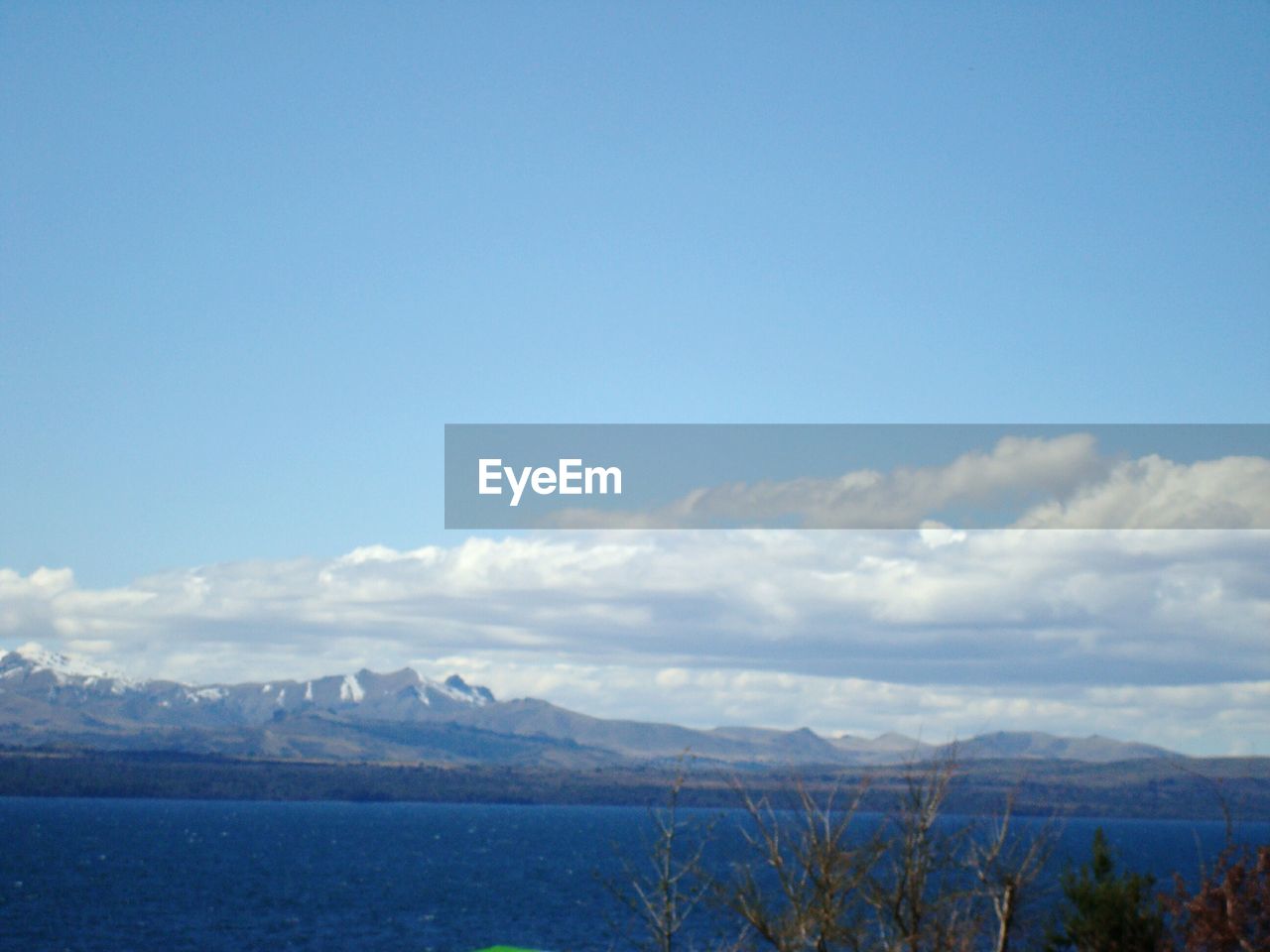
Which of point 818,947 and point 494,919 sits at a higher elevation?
point 818,947

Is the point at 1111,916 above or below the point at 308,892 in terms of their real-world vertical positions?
above

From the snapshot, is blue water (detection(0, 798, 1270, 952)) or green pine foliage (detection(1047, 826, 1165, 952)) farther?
blue water (detection(0, 798, 1270, 952))

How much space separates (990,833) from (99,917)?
287 feet

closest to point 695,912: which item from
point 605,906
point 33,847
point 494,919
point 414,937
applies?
point 605,906

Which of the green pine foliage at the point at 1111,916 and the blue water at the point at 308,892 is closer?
the green pine foliage at the point at 1111,916

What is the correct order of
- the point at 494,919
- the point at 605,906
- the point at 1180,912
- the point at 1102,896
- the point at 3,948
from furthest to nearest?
1. the point at 605,906
2. the point at 494,919
3. the point at 3,948
4. the point at 1102,896
5. the point at 1180,912

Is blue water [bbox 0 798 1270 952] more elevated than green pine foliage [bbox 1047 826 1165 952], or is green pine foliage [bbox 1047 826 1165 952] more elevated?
green pine foliage [bbox 1047 826 1165 952]

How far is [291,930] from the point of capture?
90375 mm

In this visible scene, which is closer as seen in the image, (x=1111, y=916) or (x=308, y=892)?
(x=1111, y=916)

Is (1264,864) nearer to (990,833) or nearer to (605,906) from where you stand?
(990,833)

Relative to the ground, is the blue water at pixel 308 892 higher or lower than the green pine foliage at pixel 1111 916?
lower

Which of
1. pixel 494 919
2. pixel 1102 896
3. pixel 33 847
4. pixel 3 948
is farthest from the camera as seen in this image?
pixel 33 847

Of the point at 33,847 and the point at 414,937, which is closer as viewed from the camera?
the point at 414,937

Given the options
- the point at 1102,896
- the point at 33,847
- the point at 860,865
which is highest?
the point at 860,865
